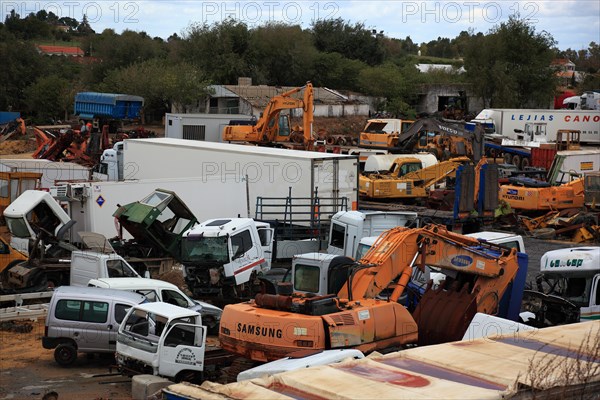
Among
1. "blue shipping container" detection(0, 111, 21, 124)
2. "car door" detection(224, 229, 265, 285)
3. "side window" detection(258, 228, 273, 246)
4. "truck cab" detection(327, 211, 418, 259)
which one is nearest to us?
"car door" detection(224, 229, 265, 285)

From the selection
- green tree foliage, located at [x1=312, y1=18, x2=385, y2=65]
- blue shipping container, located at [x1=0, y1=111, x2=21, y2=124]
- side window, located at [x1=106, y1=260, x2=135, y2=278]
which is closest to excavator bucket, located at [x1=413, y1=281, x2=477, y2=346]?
side window, located at [x1=106, y1=260, x2=135, y2=278]

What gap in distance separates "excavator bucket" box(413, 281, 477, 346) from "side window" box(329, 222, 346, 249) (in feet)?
19.4

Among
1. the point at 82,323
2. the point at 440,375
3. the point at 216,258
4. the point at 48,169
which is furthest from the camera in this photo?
the point at 48,169

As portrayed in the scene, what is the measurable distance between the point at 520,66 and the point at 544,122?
20.7 meters

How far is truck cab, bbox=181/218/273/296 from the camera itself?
65.2ft

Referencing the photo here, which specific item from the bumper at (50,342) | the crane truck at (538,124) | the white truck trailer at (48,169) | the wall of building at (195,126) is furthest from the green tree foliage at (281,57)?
the bumper at (50,342)

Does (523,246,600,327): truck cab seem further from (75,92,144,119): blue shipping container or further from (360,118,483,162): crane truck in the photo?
(75,92,144,119): blue shipping container

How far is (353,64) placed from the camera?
76375 millimetres

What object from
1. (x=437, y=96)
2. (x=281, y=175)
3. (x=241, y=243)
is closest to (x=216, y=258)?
(x=241, y=243)

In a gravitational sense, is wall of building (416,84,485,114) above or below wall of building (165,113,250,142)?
above

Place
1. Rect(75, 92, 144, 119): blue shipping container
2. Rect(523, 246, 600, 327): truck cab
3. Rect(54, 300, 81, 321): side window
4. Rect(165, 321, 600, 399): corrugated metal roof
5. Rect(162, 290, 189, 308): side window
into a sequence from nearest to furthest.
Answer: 1. Rect(165, 321, 600, 399): corrugated metal roof
2. Rect(54, 300, 81, 321): side window
3. Rect(523, 246, 600, 327): truck cab
4. Rect(162, 290, 189, 308): side window
5. Rect(75, 92, 144, 119): blue shipping container

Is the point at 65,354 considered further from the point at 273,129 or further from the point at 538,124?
the point at 538,124

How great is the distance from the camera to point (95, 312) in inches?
634

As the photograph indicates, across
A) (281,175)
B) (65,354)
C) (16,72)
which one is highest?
(16,72)
